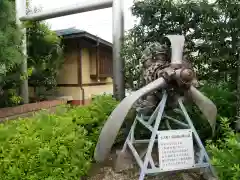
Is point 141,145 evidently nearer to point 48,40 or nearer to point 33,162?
point 33,162

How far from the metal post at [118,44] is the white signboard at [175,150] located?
11.4 ft

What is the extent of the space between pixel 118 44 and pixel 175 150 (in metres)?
3.98

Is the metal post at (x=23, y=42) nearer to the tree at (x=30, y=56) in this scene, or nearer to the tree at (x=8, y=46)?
the tree at (x=30, y=56)

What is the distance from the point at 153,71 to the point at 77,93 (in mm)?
6958

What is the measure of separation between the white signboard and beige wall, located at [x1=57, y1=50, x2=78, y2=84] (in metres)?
7.57

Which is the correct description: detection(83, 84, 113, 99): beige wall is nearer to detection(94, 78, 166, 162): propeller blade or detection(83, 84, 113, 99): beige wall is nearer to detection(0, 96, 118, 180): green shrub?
detection(0, 96, 118, 180): green shrub

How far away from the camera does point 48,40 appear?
814 centimetres

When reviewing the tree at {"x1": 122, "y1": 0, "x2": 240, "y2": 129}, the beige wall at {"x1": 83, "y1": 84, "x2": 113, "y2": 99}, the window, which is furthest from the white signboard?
the window

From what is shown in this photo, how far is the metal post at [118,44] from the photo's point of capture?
650cm

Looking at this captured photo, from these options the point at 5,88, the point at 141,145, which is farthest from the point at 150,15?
the point at 5,88

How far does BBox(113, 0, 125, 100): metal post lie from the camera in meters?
6.50

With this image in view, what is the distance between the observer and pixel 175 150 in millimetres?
3201

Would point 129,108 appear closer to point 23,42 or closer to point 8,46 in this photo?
point 8,46

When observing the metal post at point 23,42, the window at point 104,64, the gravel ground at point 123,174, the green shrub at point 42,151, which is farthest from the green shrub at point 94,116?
the window at point 104,64
